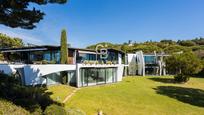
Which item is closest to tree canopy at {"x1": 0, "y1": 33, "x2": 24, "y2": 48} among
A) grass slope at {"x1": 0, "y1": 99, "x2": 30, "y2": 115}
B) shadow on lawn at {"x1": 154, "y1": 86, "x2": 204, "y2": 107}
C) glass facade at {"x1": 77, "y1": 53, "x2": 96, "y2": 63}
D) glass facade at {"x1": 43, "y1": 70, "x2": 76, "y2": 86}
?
glass facade at {"x1": 77, "y1": 53, "x2": 96, "y2": 63}

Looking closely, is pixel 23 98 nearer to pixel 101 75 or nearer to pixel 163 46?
pixel 101 75

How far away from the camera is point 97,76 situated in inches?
1592

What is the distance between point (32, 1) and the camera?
17703 millimetres

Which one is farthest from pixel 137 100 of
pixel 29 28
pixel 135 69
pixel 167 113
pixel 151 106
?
pixel 135 69

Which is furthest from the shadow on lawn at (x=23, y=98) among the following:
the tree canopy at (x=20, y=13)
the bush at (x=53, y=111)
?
the tree canopy at (x=20, y=13)

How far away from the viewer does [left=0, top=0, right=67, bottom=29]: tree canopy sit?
17469 millimetres

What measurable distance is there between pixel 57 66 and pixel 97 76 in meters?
8.95

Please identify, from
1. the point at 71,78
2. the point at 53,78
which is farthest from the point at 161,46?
the point at 53,78

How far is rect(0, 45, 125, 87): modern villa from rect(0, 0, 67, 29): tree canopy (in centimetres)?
1082

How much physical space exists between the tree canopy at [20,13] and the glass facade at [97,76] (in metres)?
18.0

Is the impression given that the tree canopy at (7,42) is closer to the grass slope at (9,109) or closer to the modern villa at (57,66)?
the modern villa at (57,66)

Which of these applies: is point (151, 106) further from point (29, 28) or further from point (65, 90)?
point (29, 28)

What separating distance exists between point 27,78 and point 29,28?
34.8 feet

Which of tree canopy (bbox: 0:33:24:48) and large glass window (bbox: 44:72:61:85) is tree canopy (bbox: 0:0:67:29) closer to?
large glass window (bbox: 44:72:61:85)
